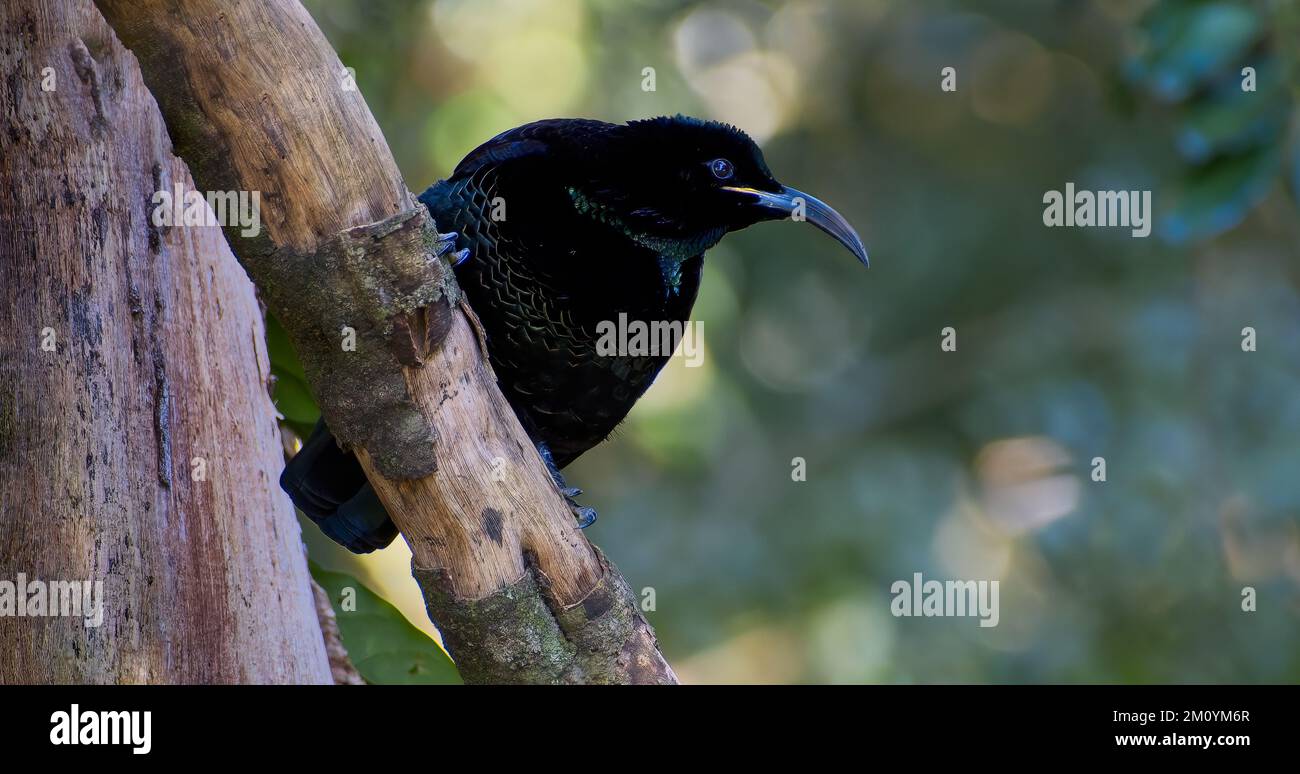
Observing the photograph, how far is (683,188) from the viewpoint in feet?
10.5

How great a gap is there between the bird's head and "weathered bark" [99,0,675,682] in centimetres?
82

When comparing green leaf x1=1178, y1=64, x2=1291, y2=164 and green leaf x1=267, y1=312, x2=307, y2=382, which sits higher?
green leaf x1=1178, y1=64, x2=1291, y2=164

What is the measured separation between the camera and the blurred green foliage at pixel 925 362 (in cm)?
684

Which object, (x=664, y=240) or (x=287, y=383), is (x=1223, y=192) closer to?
(x=664, y=240)

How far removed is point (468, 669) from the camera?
2.38 m

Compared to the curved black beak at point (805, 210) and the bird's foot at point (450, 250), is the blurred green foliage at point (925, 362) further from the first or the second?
the bird's foot at point (450, 250)

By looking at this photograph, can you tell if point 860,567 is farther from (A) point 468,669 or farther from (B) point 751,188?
(A) point 468,669

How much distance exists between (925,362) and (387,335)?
706 centimetres

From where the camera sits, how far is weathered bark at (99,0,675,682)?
212cm

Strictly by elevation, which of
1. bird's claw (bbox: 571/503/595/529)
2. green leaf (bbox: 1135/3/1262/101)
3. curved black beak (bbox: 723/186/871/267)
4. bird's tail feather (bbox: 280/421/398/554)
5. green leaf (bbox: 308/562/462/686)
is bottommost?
green leaf (bbox: 308/562/462/686)

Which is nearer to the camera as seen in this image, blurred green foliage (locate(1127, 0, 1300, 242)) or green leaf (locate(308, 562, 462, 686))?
green leaf (locate(308, 562, 462, 686))

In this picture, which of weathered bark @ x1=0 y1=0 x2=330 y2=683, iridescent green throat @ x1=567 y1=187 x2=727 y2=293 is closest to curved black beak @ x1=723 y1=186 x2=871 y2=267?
iridescent green throat @ x1=567 y1=187 x2=727 y2=293

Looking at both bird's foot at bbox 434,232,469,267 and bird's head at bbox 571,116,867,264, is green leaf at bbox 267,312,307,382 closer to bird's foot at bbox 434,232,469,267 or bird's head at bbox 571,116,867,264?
bird's foot at bbox 434,232,469,267

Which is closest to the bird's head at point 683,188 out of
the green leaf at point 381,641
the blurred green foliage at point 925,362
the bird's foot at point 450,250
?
the bird's foot at point 450,250
